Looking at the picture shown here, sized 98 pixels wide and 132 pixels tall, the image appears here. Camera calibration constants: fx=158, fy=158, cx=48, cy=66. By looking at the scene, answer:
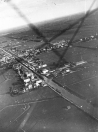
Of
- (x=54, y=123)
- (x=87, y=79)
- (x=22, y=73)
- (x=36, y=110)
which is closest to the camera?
(x=54, y=123)

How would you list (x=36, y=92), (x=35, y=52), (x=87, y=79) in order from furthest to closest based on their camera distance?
(x=35, y=52)
(x=87, y=79)
(x=36, y=92)

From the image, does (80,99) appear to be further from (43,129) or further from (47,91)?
(43,129)

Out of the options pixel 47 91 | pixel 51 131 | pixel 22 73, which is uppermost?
pixel 22 73

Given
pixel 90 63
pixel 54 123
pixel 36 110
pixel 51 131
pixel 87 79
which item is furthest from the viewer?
pixel 90 63

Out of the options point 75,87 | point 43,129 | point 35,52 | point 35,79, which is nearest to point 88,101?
point 75,87

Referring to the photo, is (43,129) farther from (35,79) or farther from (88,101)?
(35,79)

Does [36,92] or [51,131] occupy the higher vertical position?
[36,92]

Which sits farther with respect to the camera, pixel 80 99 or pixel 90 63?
pixel 90 63

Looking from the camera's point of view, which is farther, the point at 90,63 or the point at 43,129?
the point at 90,63

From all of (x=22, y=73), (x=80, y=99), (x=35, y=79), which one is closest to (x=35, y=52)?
(x=22, y=73)
